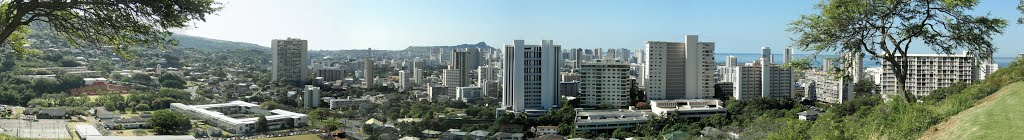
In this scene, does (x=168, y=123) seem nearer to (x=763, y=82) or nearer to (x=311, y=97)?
(x=311, y=97)

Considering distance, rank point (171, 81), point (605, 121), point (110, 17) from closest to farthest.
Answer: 1. point (110, 17)
2. point (171, 81)
3. point (605, 121)

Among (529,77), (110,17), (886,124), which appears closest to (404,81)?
(529,77)

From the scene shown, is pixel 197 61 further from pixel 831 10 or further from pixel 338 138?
pixel 831 10

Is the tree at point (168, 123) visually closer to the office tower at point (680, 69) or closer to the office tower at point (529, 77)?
the office tower at point (529, 77)

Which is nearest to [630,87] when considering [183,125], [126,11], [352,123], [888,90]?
[888,90]

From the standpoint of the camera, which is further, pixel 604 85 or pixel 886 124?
pixel 604 85

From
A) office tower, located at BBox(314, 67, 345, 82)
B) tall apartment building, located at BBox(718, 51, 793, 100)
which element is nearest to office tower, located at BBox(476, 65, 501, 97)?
office tower, located at BBox(314, 67, 345, 82)

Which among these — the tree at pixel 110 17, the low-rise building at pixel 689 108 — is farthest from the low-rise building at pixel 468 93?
the tree at pixel 110 17
